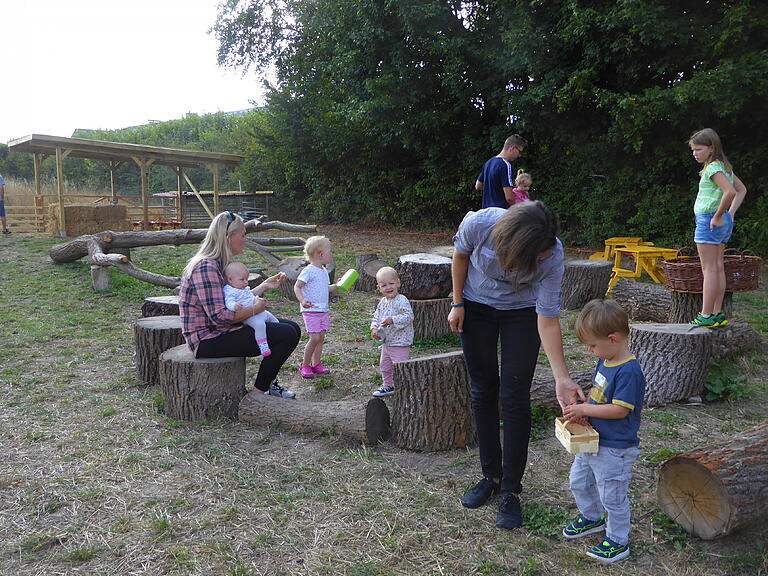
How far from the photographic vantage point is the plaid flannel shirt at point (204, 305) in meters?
4.11

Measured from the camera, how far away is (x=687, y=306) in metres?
5.80

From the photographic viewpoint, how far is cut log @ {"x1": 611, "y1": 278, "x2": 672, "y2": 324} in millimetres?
7059

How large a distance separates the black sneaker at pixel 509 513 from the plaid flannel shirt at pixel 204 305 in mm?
2167

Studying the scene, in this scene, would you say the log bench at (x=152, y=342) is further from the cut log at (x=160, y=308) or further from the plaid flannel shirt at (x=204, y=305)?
the plaid flannel shirt at (x=204, y=305)

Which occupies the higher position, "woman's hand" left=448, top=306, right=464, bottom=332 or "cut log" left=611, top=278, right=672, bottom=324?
"woman's hand" left=448, top=306, right=464, bottom=332

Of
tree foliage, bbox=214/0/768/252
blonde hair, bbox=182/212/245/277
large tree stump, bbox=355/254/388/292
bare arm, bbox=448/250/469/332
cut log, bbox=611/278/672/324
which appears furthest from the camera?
tree foliage, bbox=214/0/768/252

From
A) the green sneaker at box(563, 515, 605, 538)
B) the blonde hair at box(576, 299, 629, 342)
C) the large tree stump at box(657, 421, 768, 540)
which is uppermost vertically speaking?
the blonde hair at box(576, 299, 629, 342)

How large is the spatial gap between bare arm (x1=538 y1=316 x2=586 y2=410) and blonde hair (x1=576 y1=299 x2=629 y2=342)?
13 centimetres

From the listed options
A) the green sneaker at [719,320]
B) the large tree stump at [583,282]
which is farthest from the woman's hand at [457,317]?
the large tree stump at [583,282]

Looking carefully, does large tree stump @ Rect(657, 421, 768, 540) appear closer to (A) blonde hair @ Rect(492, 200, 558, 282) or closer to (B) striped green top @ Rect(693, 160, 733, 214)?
(A) blonde hair @ Rect(492, 200, 558, 282)

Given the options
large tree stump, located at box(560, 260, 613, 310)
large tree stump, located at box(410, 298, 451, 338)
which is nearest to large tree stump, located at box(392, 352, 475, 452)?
large tree stump, located at box(410, 298, 451, 338)

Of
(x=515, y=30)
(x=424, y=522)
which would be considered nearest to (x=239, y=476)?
(x=424, y=522)

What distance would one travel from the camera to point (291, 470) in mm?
3582

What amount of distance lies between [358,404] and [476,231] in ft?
5.61
